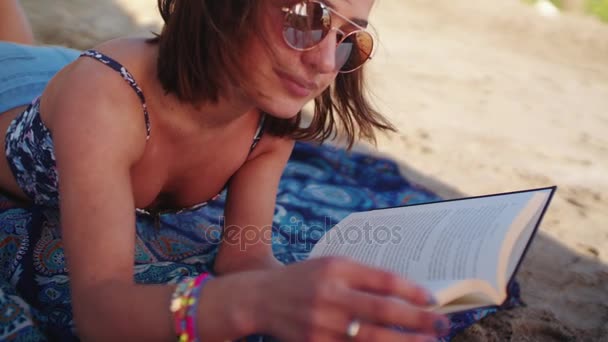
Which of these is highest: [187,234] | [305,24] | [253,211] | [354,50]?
[305,24]

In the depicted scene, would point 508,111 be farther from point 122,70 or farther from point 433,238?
point 122,70

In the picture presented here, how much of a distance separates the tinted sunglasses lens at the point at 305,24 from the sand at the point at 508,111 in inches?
40.6

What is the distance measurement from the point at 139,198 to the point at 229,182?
273mm

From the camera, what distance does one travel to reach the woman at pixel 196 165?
817 millimetres

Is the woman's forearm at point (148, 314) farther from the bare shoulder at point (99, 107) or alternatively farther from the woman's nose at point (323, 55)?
the woman's nose at point (323, 55)

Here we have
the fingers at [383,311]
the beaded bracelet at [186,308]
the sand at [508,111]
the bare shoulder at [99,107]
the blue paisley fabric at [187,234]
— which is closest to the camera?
the fingers at [383,311]

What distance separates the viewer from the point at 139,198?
1531 millimetres

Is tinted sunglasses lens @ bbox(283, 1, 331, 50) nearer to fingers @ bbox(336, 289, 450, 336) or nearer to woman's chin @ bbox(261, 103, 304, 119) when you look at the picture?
woman's chin @ bbox(261, 103, 304, 119)

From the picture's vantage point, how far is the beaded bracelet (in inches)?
36.4

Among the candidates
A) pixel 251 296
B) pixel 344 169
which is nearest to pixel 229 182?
pixel 251 296

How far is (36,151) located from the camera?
1457 mm

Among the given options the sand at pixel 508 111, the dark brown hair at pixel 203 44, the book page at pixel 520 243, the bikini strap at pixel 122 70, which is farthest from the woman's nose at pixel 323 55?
the sand at pixel 508 111
